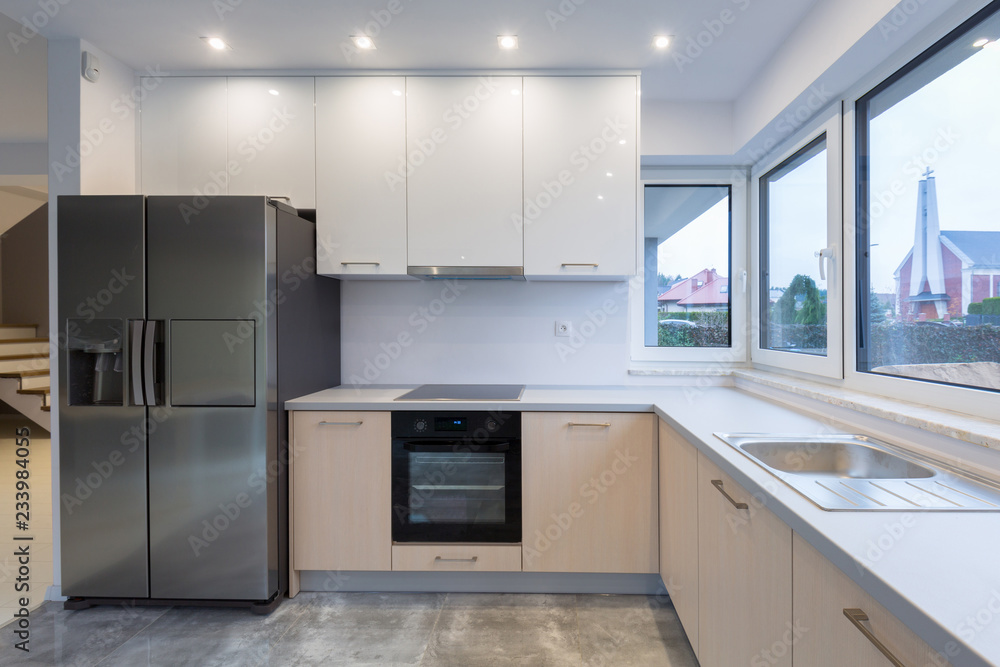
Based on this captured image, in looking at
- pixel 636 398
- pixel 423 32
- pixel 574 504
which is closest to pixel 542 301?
pixel 636 398

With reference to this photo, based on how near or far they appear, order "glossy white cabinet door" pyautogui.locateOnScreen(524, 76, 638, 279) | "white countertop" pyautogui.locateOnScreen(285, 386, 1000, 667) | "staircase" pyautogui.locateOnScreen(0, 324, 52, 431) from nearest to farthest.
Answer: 1. "white countertop" pyautogui.locateOnScreen(285, 386, 1000, 667)
2. "glossy white cabinet door" pyautogui.locateOnScreen(524, 76, 638, 279)
3. "staircase" pyautogui.locateOnScreen(0, 324, 52, 431)

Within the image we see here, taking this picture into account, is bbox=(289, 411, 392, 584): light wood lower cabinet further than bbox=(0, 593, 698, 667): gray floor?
Yes

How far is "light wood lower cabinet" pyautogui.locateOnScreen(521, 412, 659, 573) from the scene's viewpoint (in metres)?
2.23

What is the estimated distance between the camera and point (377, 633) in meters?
2.02

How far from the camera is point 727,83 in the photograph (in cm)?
257

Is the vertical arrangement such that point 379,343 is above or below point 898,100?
below

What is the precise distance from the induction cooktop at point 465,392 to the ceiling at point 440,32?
1.58m

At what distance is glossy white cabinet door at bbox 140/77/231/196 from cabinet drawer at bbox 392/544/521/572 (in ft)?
6.43

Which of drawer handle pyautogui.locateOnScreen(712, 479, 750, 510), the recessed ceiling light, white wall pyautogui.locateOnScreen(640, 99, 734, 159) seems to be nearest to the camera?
drawer handle pyautogui.locateOnScreen(712, 479, 750, 510)

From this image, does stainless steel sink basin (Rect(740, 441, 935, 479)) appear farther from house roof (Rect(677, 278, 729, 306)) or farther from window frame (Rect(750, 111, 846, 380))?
house roof (Rect(677, 278, 729, 306))

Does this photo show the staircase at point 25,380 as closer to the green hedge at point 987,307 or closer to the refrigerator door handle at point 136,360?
the refrigerator door handle at point 136,360

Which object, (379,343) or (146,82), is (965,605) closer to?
(379,343)

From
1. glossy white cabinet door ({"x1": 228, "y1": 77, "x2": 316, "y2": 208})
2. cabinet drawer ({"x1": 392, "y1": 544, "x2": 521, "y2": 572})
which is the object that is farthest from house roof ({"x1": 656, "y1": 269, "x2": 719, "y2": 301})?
glossy white cabinet door ({"x1": 228, "y1": 77, "x2": 316, "y2": 208})

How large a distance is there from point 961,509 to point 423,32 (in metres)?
2.35
